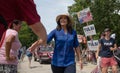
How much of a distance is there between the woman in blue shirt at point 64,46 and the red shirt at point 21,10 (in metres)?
4.16

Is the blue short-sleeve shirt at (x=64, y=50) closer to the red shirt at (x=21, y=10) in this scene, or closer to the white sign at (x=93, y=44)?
the red shirt at (x=21, y=10)

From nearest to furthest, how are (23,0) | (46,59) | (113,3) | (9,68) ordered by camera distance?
(23,0), (9,68), (46,59), (113,3)

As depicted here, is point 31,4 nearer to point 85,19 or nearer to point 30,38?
point 85,19

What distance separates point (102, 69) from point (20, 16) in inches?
356

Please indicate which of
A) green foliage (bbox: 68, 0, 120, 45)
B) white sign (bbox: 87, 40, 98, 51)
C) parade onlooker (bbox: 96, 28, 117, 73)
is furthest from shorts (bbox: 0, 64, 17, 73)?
green foliage (bbox: 68, 0, 120, 45)

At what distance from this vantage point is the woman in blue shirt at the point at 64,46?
24.7 feet

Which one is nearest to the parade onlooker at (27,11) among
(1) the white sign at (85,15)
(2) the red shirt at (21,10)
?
(2) the red shirt at (21,10)

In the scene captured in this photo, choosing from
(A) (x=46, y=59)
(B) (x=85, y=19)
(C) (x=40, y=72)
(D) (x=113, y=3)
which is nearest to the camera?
(B) (x=85, y=19)

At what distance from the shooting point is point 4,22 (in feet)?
11.4

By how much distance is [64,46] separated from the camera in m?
7.61

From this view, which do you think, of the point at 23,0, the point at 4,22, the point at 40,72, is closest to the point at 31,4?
the point at 23,0

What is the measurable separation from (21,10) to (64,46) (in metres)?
4.35

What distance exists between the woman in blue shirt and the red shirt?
13.7 feet

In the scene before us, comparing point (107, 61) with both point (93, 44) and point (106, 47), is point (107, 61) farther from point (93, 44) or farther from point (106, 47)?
point (93, 44)
